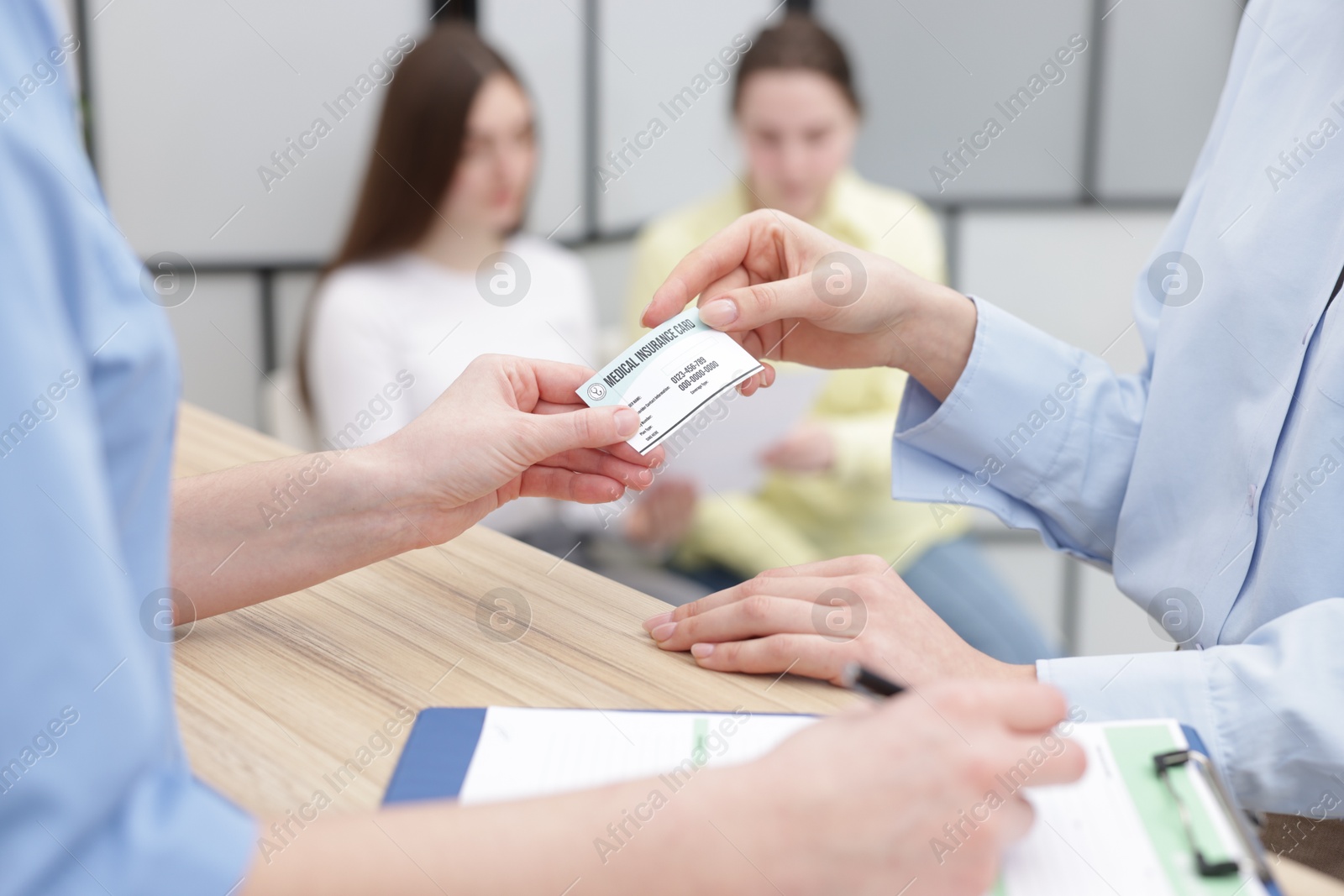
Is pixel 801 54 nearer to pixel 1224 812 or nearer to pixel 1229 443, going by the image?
pixel 1229 443

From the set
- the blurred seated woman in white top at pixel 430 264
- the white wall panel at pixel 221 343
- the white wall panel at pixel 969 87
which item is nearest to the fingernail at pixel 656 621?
the blurred seated woman in white top at pixel 430 264

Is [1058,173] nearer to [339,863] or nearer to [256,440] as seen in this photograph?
[256,440]

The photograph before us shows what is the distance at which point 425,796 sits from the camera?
1.84 ft

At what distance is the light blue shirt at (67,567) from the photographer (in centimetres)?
38

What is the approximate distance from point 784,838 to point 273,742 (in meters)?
0.32

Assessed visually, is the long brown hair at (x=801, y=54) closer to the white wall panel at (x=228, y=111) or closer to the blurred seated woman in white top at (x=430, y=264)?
the blurred seated woman in white top at (x=430, y=264)

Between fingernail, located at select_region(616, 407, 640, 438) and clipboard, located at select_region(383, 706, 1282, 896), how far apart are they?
0.25 metres

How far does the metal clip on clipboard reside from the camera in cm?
48

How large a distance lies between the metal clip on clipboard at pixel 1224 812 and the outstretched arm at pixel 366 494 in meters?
0.44

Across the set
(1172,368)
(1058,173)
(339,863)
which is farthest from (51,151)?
(1058,173)

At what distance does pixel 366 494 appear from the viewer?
2.70ft

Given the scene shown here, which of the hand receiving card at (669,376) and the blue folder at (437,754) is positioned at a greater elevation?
the hand receiving card at (669,376)

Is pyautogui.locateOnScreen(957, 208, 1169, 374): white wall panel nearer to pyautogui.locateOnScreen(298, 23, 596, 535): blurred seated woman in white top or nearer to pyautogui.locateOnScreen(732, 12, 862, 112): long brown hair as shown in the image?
pyautogui.locateOnScreen(732, 12, 862, 112): long brown hair

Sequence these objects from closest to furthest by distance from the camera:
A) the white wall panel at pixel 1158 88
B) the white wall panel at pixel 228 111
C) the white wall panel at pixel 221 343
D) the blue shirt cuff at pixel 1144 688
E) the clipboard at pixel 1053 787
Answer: the clipboard at pixel 1053 787, the blue shirt cuff at pixel 1144 688, the white wall panel at pixel 228 111, the white wall panel at pixel 221 343, the white wall panel at pixel 1158 88
